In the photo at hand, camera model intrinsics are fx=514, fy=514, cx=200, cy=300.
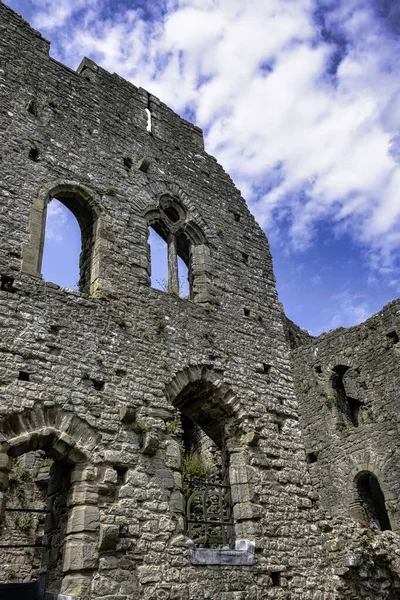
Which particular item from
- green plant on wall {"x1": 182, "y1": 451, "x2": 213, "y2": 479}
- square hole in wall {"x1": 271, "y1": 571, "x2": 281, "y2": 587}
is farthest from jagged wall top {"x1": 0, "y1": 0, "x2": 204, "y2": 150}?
square hole in wall {"x1": 271, "y1": 571, "x2": 281, "y2": 587}

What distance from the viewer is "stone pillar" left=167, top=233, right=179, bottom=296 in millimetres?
9164

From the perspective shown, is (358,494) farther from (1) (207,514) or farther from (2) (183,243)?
(2) (183,243)

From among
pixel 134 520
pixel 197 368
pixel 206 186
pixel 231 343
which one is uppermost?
pixel 206 186

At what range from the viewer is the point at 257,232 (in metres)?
11.3

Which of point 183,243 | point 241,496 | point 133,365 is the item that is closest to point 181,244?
point 183,243

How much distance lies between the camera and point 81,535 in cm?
584

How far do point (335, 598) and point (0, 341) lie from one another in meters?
6.00

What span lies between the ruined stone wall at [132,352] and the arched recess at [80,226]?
3 cm

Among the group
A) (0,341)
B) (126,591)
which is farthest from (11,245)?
(126,591)

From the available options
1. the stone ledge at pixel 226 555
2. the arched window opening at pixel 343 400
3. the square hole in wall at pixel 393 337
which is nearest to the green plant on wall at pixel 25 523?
the stone ledge at pixel 226 555

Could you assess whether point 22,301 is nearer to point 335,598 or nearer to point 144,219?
point 144,219

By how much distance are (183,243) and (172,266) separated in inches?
34.7

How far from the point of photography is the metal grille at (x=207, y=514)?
7.66 m

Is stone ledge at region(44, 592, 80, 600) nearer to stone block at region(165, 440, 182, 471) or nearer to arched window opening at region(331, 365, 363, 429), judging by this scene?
stone block at region(165, 440, 182, 471)
